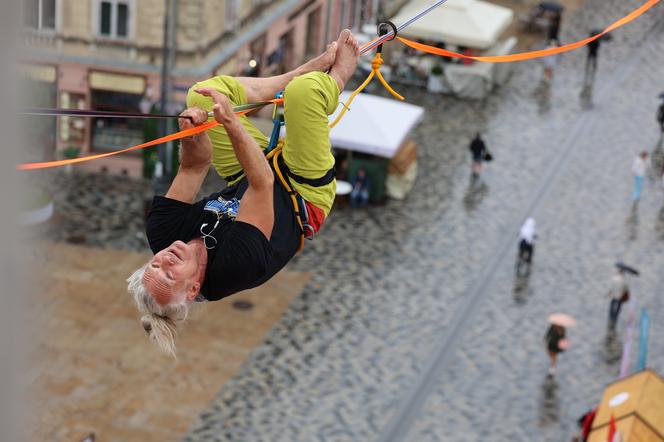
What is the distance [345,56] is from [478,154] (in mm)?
26175

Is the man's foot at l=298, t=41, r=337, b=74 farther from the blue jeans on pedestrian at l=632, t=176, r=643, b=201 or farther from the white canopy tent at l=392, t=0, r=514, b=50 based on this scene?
the white canopy tent at l=392, t=0, r=514, b=50

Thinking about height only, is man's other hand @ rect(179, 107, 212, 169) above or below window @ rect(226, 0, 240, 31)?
above

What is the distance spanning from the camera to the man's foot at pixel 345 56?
5570 millimetres

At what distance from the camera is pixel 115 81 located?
30.9 metres

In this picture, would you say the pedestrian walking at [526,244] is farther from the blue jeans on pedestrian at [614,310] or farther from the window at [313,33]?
the window at [313,33]

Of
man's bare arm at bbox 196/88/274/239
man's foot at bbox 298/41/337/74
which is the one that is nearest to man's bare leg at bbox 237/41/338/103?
man's foot at bbox 298/41/337/74

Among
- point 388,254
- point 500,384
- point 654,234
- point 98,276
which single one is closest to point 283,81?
point 500,384

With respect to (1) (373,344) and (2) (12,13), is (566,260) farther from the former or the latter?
(2) (12,13)

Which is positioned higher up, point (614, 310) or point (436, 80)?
point (436, 80)

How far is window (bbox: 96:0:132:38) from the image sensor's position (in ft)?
98.6

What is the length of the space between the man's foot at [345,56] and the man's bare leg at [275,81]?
3 cm

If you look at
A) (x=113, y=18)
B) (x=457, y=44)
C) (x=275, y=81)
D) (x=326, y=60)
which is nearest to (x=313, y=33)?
(x=457, y=44)

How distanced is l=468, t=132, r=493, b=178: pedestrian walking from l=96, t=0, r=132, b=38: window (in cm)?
942

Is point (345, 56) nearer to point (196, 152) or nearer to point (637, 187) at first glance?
point (196, 152)
